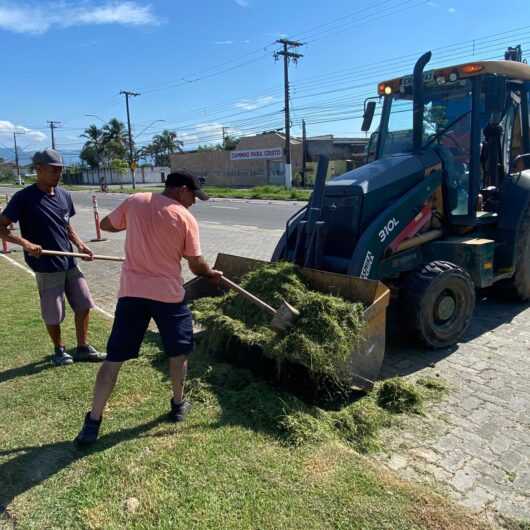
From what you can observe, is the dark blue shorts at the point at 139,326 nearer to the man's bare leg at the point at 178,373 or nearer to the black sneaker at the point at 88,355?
the man's bare leg at the point at 178,373

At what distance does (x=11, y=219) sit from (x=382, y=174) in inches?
139

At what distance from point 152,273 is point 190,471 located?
1258mm

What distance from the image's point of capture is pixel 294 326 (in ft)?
12.6

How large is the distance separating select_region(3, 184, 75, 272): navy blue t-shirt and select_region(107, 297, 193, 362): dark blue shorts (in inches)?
60.1

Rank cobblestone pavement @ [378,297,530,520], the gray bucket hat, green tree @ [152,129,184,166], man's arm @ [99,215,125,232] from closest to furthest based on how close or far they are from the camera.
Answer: cobblestone pavement @ [378,297,530,520] < man's arm @ [99,215,125,232] < the gray bucket hat < green tree @ [152,129,184,166]

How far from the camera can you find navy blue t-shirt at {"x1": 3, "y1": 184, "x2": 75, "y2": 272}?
Answer: 4.34 meters

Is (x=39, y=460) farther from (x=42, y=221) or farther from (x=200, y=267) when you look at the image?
(x=42, y=221)

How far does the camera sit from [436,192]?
5562 mm

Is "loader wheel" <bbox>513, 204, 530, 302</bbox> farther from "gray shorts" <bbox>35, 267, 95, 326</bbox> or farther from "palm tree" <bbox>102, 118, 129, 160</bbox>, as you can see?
"palm tree" <bbox>102, 118, 129, 160</bbox>

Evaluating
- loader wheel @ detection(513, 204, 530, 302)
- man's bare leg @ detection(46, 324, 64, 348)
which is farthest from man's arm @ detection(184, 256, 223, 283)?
loader wheel @ detection(513, 204, 530, 302)

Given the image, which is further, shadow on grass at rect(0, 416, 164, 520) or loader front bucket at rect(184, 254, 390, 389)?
loader front bucket at rect(184, 254, 390, 389)

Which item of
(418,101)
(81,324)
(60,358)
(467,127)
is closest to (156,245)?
(81,324)

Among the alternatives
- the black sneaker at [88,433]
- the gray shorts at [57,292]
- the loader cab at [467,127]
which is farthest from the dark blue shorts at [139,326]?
the loader cab at [467,127]

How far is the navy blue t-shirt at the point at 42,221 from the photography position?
14.3 ft
